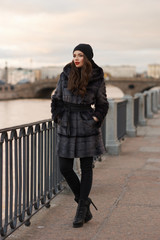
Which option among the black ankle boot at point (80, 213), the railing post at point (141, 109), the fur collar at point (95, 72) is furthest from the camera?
the railing post at point (141, 109)

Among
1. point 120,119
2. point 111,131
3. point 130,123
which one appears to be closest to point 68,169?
point 111,131

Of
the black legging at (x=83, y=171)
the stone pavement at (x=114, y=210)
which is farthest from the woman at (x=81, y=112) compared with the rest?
the stone pavement at (x=114, y=210)

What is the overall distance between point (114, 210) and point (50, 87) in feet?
273

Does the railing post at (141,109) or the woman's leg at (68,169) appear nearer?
the woman's leg at (68,169)

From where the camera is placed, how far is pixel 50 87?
3445 inches

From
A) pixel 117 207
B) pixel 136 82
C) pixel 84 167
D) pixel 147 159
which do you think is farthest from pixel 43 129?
pixel 136 82

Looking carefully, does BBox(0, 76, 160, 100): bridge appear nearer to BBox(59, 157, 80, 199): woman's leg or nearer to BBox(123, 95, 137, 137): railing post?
BBox(123, 95, 137, 137): railing post

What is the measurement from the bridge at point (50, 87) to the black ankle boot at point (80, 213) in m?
80.1

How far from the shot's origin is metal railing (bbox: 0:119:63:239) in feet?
11.9

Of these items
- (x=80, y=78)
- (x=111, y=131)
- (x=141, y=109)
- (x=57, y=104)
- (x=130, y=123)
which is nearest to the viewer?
(x=80, y=78)

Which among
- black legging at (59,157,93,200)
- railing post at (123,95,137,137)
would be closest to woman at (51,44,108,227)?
black legging at (59,157,93,200)

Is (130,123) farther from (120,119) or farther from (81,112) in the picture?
(81,112)

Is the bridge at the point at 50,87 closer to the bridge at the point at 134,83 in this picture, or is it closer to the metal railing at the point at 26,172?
the bridge at the point at 134,83

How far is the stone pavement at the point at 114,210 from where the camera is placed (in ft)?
12.8
